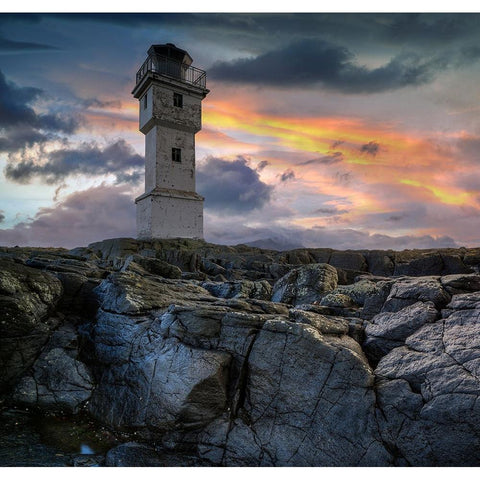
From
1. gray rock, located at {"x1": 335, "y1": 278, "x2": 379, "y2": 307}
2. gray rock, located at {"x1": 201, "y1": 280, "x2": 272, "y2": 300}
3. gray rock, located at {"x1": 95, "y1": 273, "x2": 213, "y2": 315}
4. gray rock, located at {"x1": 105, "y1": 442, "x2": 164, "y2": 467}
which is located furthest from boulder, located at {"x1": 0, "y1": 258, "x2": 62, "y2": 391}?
gray rock, located at {"x1": 335, "y1": 278, "x2": 379, "y2": 307}

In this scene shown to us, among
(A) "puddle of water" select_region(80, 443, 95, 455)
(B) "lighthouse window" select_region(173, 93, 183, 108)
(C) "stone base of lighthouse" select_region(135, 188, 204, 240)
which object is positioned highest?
(B) "lighthouse window" select_region(173, 93, 183, 108)

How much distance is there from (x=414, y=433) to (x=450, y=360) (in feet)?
4.82

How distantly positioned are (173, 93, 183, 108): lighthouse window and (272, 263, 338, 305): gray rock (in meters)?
28.2

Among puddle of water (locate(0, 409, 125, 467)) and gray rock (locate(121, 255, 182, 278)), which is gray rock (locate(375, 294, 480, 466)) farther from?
gray rock (locate(121, 255, 182, 278))

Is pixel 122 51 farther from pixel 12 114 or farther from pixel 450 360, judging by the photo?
pixel 450 360

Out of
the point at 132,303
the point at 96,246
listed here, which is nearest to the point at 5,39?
the point at 132,303

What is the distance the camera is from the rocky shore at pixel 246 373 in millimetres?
5902

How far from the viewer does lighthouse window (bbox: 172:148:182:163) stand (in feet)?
116

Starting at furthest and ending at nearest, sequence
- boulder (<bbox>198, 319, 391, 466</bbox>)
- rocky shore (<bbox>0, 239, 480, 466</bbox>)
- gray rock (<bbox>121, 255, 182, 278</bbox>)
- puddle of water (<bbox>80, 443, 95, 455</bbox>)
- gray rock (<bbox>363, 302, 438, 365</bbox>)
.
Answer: gray rock (<bbox>121, 255, 182, 278</bbox>) < gray rock (<bbox>363, 302, 438, 365</bbox>) < puddle of water (<bbox>80, 443, 95, 455</bbox>) < boulder (<bbox>198, 319, 391, 466</bbox>) < rocky shore (<bbox>0, 239, 480, 466</bbox>)

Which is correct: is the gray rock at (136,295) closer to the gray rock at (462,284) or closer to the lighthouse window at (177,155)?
the gray rock at (462,284)

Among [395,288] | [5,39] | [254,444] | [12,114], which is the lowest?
[254,444]

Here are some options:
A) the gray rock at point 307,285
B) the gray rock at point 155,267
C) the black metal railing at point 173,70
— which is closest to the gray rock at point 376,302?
the gray rock at point 307,285

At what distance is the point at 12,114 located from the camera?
8812 millimetres

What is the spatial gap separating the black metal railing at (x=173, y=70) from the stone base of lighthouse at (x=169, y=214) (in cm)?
1214
